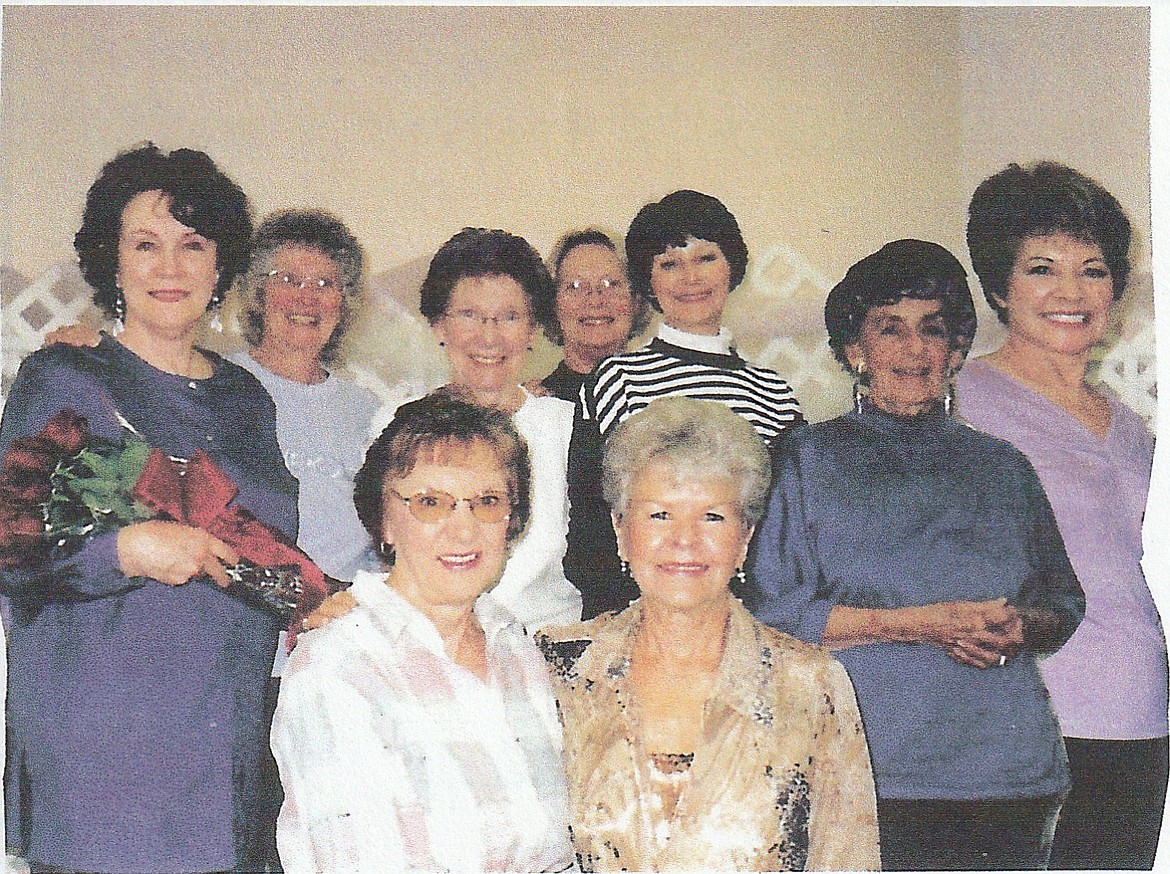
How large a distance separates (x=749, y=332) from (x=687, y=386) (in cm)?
16

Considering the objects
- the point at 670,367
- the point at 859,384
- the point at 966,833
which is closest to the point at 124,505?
the point at 670,367

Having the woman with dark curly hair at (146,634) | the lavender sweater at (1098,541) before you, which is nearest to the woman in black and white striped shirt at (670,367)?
the lavender sweater at (1098,541)

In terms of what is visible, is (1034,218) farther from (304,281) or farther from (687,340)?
(304,281)

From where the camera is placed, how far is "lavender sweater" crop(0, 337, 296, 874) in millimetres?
2148

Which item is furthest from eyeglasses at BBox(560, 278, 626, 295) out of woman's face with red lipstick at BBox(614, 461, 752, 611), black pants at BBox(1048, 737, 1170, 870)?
black pants at BBox(1048, 737, 1170, 870)

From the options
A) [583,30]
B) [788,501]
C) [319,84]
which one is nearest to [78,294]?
[319,84]

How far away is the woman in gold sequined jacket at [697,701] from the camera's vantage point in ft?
7.07

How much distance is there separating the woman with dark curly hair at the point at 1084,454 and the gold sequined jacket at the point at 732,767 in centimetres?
41

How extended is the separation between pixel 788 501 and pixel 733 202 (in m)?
0.54

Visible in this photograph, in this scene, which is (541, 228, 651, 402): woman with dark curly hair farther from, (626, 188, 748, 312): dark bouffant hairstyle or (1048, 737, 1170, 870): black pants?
(1048, 737, 1170, 870): black pants

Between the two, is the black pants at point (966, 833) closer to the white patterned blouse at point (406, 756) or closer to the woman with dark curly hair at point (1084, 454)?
the woman with dark curly hair at point (1084, 454)

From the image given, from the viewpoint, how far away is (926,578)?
230 centimetres

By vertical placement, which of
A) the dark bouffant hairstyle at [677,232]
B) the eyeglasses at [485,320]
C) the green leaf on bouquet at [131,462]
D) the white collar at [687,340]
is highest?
the dark bouffant hairstyle at [677,232]

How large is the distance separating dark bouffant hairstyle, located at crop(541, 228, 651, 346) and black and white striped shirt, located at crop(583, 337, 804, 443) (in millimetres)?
44
